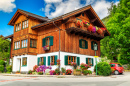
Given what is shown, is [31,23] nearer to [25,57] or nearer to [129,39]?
[25,57]

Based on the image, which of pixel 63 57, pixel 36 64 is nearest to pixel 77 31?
pixel 63 57

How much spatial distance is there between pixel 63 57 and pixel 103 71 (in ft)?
17.7

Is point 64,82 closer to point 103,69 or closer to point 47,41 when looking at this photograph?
point 103,69

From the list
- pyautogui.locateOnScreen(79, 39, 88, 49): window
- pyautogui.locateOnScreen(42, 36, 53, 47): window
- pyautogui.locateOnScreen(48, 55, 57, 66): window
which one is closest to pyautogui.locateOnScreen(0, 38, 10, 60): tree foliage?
pyautogui.locateOnScreen(42, 36, 53, 47): window

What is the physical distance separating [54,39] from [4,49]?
15900 mm

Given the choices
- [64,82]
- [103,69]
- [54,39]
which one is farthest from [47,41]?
[64,82]

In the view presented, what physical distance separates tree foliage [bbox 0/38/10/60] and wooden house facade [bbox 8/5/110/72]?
20.2ft

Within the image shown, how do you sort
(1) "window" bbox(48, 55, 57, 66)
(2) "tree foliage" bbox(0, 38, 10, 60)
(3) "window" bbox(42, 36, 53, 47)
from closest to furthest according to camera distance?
(1) "window" bbox(48, 55, 57, 66), (3) "window" bbox(42, 36, 53, 47), (2) "tree foliage" bbox(0, 38, 10, 60)

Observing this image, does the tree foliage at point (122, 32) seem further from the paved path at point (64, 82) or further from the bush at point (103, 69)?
the paved path at point (64, 82)

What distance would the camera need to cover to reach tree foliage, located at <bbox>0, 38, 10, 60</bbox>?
30623mm

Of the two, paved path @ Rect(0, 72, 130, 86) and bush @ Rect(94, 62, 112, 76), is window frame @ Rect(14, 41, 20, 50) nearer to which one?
paved path @ Rect(0, 72, 130, 86)

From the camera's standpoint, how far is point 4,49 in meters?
32.3

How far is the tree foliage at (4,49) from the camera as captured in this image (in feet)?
100

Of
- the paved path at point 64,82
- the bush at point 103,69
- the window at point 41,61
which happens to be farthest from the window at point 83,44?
the paved path at point 64,82
